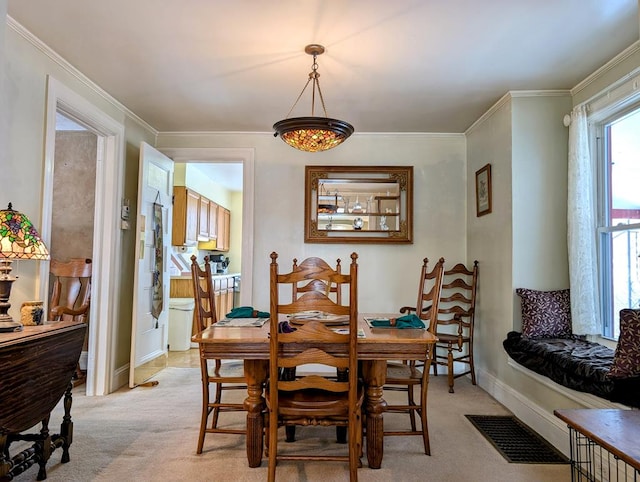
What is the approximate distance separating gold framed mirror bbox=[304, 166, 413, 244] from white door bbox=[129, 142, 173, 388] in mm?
1459

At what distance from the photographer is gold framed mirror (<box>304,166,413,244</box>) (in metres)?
4.55

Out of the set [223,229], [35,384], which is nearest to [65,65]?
[35,384]

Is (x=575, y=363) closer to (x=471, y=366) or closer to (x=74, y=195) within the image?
(x=471, y=366)

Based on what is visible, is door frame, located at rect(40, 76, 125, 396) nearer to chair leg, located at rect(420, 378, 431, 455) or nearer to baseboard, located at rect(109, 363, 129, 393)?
baseboard, located at rect(109, 363, 129, 393)

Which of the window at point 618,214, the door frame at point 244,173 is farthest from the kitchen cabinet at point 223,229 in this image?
the window at point 618,214

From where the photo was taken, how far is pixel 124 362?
13.0 ft

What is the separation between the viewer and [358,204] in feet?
15.0

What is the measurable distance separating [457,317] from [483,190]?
3.96 feet

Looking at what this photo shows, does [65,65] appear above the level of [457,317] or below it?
above

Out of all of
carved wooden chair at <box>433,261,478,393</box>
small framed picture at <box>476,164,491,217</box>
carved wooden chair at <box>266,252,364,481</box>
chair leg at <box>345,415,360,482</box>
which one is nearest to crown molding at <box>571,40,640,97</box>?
small framed picture at <box>476,164,491,217</box>

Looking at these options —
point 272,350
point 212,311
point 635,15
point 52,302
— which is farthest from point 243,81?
point 52,302

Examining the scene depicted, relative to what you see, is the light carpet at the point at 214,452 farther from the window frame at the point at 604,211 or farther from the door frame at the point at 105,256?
the window frame at the point at 604,211

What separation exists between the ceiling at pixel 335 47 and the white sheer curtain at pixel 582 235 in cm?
51

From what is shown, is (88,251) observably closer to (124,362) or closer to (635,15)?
(124,362)
